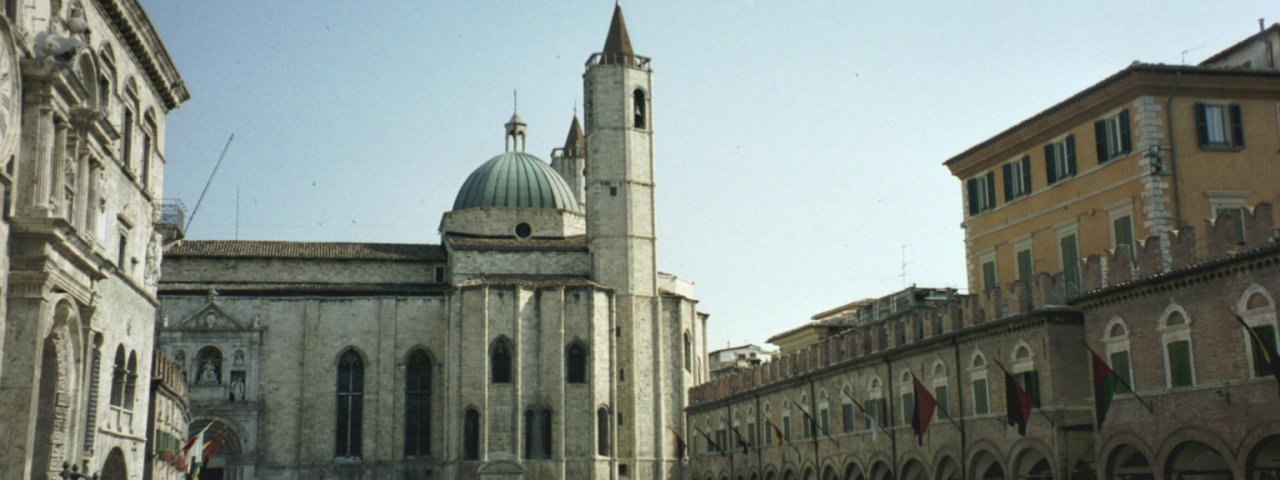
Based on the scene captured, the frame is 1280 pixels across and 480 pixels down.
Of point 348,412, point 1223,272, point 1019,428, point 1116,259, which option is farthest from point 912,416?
point 348,412

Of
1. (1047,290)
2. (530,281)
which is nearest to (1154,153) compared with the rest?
(1047,290)

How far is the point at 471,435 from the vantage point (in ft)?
225

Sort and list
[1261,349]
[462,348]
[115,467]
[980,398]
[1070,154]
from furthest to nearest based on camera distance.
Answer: [462,348]
[1070,154]
[980,398]
[115,467]
[1261,349]

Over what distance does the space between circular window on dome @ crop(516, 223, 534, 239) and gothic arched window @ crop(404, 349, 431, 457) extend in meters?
10.6

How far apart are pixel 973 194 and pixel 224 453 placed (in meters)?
42.8

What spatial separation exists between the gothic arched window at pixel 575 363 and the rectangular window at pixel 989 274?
31.7 metres

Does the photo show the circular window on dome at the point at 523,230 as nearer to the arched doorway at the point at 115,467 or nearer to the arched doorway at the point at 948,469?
the arched doorway at the point at 948,469

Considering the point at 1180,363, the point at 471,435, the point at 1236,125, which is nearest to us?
the point at 1180,363

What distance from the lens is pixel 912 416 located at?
40.3 meters

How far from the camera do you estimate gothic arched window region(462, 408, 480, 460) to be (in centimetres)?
6831

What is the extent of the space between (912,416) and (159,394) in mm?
22408

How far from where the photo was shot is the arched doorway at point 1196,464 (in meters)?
27.8

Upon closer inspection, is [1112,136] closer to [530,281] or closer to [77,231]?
[77,231]

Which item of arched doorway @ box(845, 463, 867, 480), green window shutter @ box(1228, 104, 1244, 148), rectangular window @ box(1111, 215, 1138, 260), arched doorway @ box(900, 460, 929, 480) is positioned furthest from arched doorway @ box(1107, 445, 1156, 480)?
arched doorway @ box(845, 463, 867, 480)
